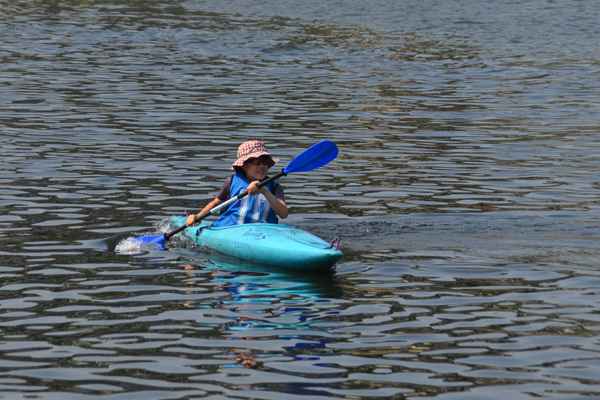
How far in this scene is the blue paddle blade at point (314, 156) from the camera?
8977 mm

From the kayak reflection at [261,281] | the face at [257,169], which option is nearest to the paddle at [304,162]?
the face at [257,169]

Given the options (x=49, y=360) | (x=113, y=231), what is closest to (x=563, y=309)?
(x=49, y=360)

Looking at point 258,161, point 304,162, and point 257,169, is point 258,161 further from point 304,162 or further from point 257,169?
point 304,162

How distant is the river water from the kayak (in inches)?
5.7

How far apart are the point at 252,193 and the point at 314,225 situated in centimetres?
140

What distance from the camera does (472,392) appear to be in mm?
5113

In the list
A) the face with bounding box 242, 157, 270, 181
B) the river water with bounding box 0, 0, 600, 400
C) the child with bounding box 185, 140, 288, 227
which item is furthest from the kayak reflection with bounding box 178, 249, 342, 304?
the face with bounding box 242, 157, 270, 181

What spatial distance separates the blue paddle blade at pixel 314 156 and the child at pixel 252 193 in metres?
0.25

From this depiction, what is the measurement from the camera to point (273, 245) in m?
8.18

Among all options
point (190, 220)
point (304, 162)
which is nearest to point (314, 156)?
point (304, 162)

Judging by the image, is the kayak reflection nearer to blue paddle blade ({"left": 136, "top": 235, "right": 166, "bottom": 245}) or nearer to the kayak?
the kayak

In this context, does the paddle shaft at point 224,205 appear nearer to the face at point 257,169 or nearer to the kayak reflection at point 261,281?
the face at point 257,169

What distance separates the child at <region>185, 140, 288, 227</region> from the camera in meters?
Result: 8.62

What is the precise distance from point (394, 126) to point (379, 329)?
1003 cm
